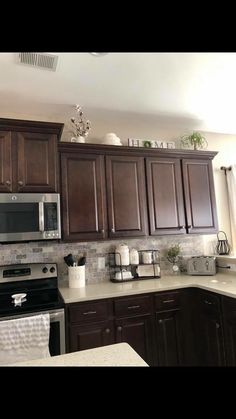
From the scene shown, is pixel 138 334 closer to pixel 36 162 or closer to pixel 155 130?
pixel 36 162

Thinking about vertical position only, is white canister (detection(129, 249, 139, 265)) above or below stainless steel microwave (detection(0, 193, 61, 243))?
below

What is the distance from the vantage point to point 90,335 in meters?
1.78

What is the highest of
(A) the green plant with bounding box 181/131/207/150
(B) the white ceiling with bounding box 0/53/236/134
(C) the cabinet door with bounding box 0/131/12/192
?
(B) the white ceiling with bounding box 0/53/236/134

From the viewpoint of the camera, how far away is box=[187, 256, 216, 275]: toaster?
249 centimetres

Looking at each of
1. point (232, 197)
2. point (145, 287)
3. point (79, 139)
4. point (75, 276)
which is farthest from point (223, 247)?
point (79, 139)

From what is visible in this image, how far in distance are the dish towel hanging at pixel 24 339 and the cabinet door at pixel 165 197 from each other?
1.29 m

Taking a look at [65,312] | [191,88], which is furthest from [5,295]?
[191,88]

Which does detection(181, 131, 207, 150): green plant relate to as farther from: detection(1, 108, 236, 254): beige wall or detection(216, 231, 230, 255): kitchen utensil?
detection(216, 231, 230, 255): kitchen utensil

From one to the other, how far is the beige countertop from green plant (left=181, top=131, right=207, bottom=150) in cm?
248

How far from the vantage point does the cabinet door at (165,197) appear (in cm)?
242

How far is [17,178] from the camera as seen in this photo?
192 cm

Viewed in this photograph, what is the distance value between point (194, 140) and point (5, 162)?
2.03 metres

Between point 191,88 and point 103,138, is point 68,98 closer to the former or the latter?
point 103,138


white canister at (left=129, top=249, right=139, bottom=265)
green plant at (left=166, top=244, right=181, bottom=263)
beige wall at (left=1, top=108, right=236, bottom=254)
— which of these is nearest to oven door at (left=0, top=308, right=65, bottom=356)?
white canister at (left=129, top=249, right=139, bottom=265)
